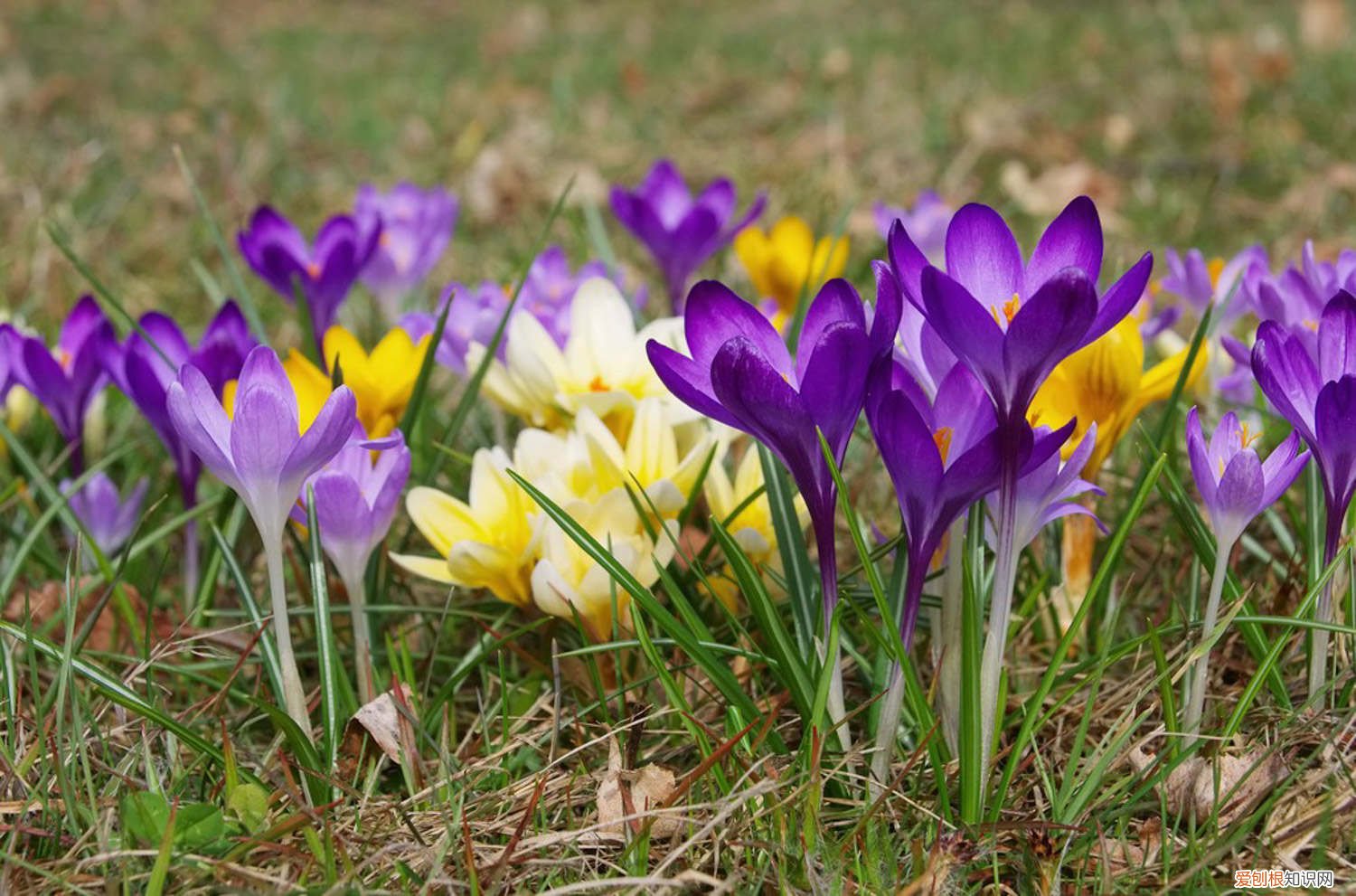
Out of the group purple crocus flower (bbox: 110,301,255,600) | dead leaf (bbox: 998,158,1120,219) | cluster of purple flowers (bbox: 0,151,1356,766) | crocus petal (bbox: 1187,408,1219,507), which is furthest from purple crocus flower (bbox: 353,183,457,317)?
dead leaf (bbox: 998,158,1120,219)

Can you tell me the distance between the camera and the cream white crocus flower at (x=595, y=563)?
4.10ft

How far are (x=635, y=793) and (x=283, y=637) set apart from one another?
0.35 meters

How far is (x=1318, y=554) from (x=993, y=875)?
494mm

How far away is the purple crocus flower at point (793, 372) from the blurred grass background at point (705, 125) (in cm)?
157

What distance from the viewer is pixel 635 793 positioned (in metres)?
1.16

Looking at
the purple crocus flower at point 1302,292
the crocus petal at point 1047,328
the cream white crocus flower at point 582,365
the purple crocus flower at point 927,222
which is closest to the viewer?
the crocus petal at point 1047,328

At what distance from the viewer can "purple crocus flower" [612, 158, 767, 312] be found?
1984 mm

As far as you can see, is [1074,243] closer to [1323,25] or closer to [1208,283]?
[1208,283]

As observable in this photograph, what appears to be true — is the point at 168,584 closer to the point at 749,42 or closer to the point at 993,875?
the point at 993,875

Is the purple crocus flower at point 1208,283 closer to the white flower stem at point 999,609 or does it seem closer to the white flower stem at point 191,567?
the white flower stem at point 999,609

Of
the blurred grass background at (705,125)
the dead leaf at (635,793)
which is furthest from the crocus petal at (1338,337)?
the blurred grass background at (705,125)

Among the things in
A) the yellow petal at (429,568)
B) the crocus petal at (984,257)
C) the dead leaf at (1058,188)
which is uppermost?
the dead leaf at (1058,188)

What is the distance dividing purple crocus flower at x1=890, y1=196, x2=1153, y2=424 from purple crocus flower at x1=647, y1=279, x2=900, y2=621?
6 centimetres

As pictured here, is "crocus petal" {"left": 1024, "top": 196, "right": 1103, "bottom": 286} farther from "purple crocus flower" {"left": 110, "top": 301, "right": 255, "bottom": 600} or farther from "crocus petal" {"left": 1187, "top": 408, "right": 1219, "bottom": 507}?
"purple crocus flower" {"left": 110, "top": 301, "right": 255, "bottom": 600}
